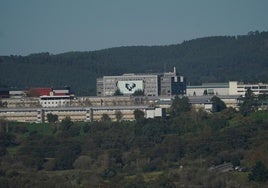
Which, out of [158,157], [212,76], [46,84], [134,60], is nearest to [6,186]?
[158,157]

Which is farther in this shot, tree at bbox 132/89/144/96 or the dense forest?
tree at bbox 132/89/144/96

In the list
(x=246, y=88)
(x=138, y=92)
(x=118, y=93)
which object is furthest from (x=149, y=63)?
(x=246, y=88)

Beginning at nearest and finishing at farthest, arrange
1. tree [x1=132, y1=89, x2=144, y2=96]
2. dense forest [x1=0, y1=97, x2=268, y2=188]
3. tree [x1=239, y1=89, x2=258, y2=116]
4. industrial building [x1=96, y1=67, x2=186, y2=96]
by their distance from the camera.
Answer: dense forest [x1=0, y1=97, x2=268, y2=188] → tree [x1=239, y1=89, x2=258, y2=116] → tree [x1=132, y1=89, x2=144, y2=96] → industrial building [x1=96, y1=67, x2=186, y2=96]

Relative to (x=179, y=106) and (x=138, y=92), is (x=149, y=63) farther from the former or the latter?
(x=179, y=106)

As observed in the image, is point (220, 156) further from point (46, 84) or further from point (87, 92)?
point (46, 84)

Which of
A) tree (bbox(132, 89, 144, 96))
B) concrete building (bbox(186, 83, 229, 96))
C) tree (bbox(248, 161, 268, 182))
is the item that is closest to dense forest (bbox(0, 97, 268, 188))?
tree (bbox(248, 161, 268, 182))

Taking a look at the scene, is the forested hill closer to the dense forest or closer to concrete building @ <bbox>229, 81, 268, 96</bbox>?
concrete building @ <bbox>229, 81, 268, 96</bbox>

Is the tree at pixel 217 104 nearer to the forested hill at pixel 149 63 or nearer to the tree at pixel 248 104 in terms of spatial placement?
the tree at pixel 248 104
